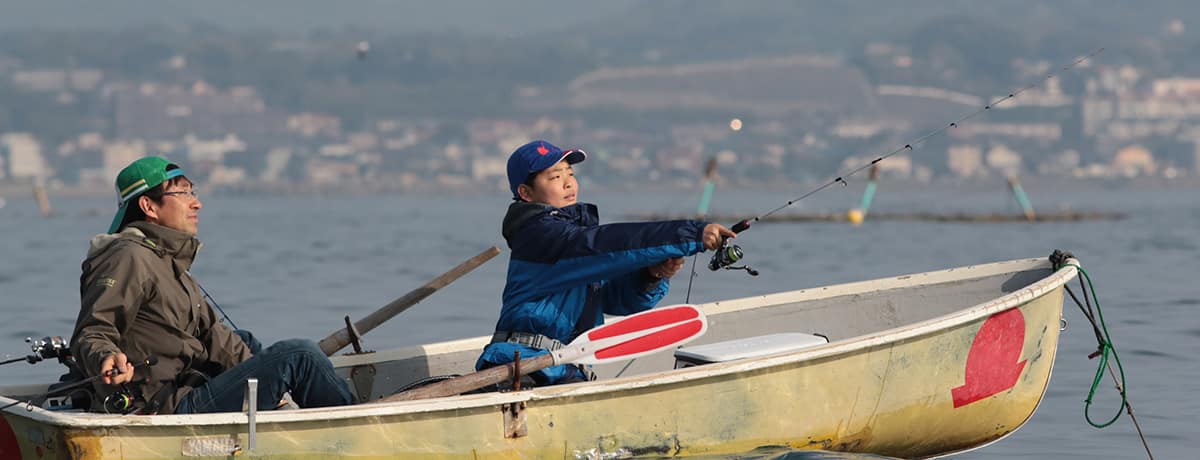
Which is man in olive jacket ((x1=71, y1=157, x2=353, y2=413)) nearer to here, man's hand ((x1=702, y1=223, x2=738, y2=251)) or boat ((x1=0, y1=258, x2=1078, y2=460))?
boat ((x1=0, y1=258, x2=1078, y2=460))

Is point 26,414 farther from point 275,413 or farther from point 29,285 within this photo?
point 29,285

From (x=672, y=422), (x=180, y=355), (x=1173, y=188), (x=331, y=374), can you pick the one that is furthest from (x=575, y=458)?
(x=1173, y=188)

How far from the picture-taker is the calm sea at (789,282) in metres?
11.9

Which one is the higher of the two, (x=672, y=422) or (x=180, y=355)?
(x=180, y=355)

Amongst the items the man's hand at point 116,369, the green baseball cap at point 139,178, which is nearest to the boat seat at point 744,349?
the green baseball cap at point 139,178

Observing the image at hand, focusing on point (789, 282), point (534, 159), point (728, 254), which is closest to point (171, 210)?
point (534, 159)

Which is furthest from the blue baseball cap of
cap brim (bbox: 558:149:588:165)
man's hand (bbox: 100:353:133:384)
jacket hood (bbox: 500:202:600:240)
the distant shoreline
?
the distant shoreline

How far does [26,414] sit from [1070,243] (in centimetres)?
4004

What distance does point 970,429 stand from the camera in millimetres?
9086

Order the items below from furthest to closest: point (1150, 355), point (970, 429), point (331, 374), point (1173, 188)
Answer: point (1173, 188)
point (1150, 355)
point (970, 429)
point (331, 374)

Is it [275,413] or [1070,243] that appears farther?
[1070,243]

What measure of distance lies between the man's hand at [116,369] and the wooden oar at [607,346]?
1.31 meters

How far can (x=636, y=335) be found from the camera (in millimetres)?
8055

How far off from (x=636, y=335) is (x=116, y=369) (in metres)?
2.58
